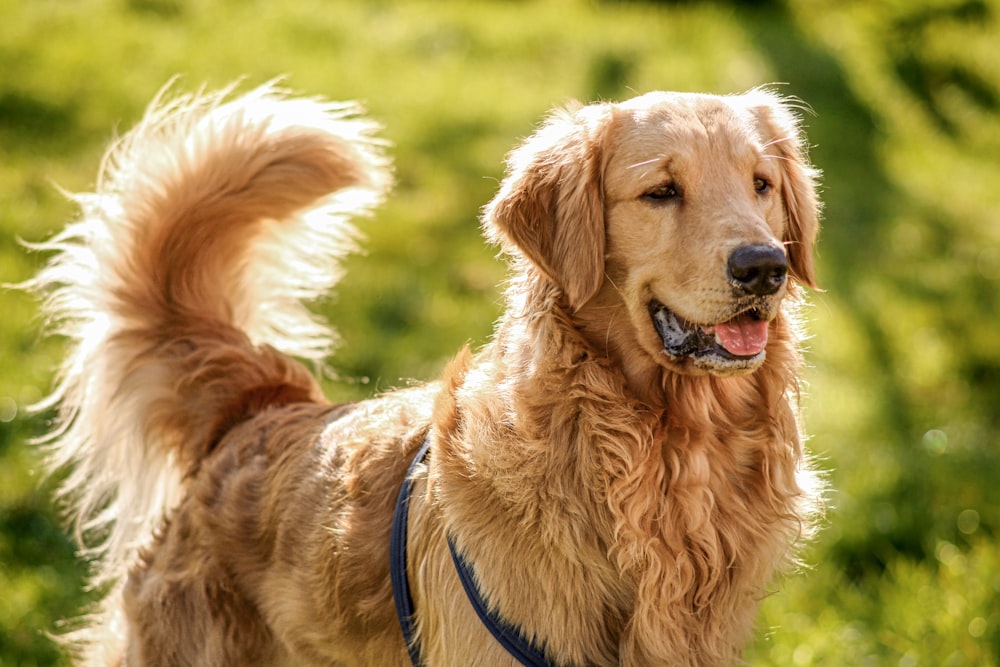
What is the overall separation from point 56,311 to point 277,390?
3.36ft

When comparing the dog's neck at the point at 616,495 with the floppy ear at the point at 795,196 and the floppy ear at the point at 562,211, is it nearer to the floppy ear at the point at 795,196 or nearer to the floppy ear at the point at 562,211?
the floppy ear at the point at 562,211

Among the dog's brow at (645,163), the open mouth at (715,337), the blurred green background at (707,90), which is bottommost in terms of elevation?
the blurred green background at (707,90)

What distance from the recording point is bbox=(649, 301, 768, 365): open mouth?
2.76 m

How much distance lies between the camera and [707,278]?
2.70m

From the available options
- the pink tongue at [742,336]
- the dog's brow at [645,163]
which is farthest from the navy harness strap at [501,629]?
the dog's brow at [645,163]

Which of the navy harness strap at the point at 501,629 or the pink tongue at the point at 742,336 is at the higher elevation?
the pink tongue at the point at 742,336

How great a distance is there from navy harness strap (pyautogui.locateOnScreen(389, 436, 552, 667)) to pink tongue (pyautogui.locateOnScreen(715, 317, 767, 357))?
896 millimetres

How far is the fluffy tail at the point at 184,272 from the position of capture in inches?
149

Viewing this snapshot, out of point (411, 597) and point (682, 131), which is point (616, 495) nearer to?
point (411, 597)

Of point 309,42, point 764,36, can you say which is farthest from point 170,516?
point 764,36

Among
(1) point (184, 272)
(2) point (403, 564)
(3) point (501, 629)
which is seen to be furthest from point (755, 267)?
(1) point (184, 272)

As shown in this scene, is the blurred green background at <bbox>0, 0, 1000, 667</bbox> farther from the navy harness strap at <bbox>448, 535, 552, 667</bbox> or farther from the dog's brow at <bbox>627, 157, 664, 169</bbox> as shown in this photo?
the dog's brow at <bbox>627, 157, 664, 169</bbox>

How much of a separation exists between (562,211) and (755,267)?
0.57 metres

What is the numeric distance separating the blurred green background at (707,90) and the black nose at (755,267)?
0.95 metres
